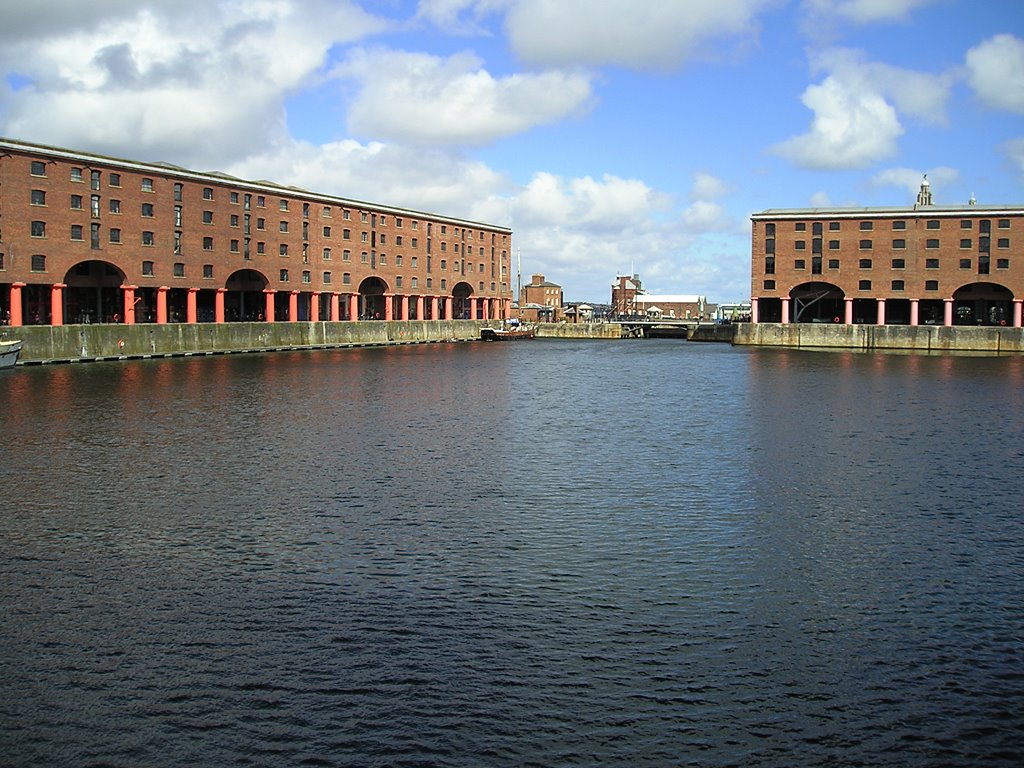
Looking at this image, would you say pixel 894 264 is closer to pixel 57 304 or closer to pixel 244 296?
pixel 244 296

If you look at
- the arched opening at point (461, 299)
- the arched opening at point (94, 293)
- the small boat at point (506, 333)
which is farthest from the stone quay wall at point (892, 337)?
the arched opening at point (94, 293)

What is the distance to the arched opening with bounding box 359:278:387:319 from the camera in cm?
11891

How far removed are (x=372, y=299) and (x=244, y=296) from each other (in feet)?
75.5

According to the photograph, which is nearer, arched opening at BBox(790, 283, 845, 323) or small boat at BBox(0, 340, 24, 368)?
small boat at BBox(0, 340, 24, 368)

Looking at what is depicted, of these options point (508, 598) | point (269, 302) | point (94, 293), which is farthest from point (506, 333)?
point (508, 598)

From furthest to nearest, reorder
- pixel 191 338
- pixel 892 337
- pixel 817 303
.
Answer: pixel 817 303, pixel 892 337, pixel 191 338

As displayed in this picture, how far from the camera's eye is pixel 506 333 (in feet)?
466

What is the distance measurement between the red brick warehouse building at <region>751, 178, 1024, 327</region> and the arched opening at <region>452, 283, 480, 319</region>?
41551 mm

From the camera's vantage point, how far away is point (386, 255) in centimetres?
11788

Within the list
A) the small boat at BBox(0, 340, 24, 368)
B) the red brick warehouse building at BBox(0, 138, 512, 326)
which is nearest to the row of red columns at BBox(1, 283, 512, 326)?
the red brick warehouse building at BBox(0, 138, 512, 326)

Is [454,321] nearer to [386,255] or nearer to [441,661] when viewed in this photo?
[386,255]

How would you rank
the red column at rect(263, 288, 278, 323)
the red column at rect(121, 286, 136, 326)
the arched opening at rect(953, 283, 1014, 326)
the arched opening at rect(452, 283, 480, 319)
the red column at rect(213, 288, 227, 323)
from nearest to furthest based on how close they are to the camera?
the red column at rect(121, 286, 136, 326) < the red column at rect(213, 288, 227, 323) < the red column at rect(263, 288, 278, 323) < the arched opening at rect(953, 283, 1014, 326) < the arched opening at rect(452, 283, 480, 319)

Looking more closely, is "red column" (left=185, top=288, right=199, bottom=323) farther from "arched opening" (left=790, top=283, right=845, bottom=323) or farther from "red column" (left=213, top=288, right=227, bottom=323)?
"arched opening" (left=790, top=283, right=845, bottom=323)

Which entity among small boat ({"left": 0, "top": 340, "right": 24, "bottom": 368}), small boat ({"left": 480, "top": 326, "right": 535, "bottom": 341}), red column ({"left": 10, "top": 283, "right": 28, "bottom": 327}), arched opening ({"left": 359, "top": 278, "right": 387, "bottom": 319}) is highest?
arched opening ({"left": 359, "top": 278, "right": 387, "bottom": 319})
